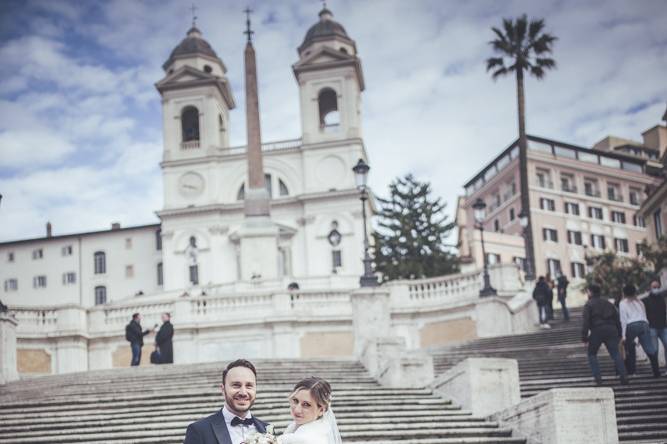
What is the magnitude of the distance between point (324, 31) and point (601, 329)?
217ft

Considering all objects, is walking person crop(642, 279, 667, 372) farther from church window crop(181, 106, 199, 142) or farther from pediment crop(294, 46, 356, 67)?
church window crop(181, 106, 199, 142)

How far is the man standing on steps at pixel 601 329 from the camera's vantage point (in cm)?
1574

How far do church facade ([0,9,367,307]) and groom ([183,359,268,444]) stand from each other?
62900 millimetres

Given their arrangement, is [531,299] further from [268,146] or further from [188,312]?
[268,146]

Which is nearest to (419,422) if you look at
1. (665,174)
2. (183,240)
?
(665,174)

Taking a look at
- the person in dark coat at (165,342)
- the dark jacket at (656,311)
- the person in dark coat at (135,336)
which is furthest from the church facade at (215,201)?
the dark jacket at (656,311)

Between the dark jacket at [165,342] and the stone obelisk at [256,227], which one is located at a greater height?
the stone obelisk at [256,227]

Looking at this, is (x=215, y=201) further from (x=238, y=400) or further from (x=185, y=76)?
(x=238, y=400)

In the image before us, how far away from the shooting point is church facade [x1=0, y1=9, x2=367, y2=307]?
73.9m

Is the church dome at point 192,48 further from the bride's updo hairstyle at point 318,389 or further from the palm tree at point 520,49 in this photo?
the bride's updo hairstyle at point 318,389

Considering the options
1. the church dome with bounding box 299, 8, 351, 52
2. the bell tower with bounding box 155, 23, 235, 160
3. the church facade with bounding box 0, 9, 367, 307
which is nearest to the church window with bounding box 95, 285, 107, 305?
the church facade with bounding box 0, 9, 367, 307

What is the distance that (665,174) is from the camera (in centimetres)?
4800

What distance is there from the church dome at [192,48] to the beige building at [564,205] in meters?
25.4

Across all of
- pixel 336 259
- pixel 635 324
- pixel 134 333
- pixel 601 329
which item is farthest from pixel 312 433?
pixel 336 259
